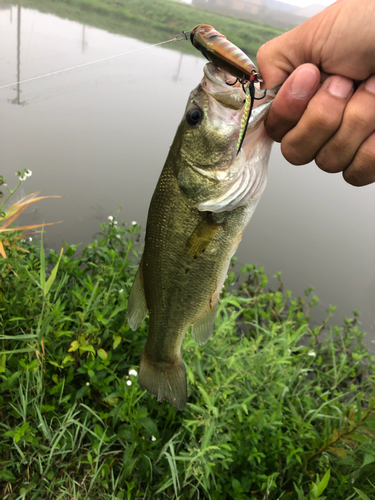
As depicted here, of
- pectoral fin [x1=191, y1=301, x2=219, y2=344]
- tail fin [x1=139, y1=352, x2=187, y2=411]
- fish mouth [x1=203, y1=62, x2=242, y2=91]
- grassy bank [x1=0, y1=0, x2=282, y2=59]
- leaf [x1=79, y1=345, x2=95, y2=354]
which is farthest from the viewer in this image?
grassy bank [x1=0, y1=0, x2=282, y2=59]

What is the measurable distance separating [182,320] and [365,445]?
1111mm

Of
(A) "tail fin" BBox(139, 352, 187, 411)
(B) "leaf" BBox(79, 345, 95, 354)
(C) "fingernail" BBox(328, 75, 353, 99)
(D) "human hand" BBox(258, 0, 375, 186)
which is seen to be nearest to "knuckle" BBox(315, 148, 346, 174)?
(D) "human hand" BBox(258, 0, 375, 186)

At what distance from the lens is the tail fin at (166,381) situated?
1.74 m

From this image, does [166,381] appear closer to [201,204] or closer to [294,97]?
[201,204]

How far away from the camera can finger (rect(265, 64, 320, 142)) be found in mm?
1151

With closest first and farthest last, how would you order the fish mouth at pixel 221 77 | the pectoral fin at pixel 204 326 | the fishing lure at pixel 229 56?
1. the fishing lure at pixel 229 56
2. the fish mouth at pixel 221 77
3. the pectoral fin at pixel 204 326

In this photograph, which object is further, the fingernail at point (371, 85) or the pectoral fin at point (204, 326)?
the pectoral fin at point (204, 326)

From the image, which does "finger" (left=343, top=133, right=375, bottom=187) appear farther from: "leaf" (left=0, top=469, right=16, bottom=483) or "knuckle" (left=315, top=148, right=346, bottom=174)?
"leaf" (left=0, top=469, right=16, bottom=483)

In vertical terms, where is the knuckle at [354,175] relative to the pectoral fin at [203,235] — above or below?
above

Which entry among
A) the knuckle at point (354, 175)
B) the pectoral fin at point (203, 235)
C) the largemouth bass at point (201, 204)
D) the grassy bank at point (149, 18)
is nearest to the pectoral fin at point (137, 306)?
the largemouth bass at point (201, 204)

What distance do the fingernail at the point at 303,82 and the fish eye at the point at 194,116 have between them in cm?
36

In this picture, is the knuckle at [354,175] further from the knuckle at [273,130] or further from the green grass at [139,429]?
the green grass at [139,429]

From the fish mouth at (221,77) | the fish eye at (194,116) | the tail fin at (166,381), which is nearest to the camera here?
the fish mouth at (221,77)

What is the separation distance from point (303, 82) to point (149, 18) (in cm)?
2154
